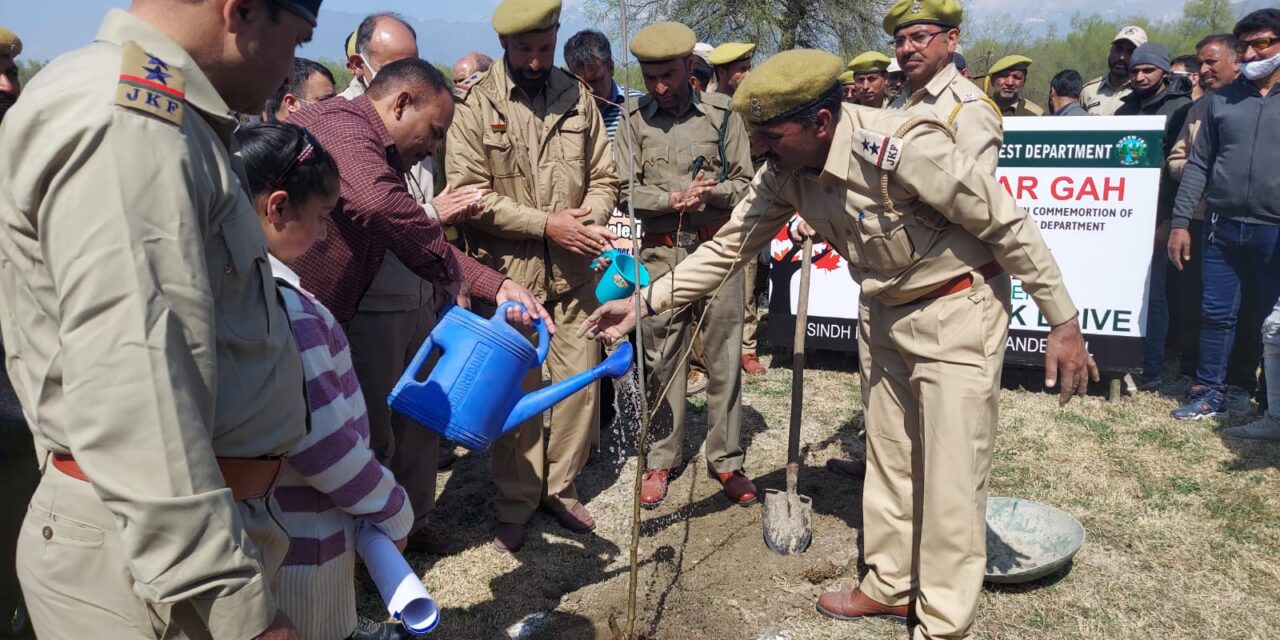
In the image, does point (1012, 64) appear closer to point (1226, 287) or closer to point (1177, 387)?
point (1226, 287)

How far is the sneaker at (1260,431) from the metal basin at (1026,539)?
217 cm

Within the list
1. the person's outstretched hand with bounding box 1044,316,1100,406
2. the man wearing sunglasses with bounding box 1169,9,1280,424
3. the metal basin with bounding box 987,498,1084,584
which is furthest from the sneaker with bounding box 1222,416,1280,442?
the person's outstretched hand with bounding box 1044,316,1100,406

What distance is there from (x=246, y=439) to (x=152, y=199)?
438 millimetres

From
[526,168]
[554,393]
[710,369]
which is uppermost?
[526,168]

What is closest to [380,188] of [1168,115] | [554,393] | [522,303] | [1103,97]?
[522,303]

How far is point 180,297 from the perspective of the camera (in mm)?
1104

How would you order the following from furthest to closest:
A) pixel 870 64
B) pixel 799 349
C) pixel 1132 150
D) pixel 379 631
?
pixel 870 64
pixel 1132 150
pixel 799 349
pixel 379 631

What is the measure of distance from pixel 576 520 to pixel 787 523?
98 cm

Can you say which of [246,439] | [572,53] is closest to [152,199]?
[246,439]

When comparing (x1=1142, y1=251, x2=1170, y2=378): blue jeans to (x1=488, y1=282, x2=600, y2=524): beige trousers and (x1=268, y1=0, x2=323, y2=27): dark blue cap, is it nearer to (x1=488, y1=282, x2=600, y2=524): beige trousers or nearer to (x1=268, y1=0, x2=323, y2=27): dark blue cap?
(x1=488, y1=282, x2=600, y2=524): beige trousers

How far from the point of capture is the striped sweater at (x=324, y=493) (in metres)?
1.93

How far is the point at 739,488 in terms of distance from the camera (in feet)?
14.4

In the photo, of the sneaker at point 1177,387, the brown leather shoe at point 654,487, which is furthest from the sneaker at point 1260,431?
the brown leather shoe at point 654,487

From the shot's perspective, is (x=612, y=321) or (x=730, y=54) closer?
(x=612, y=321)
